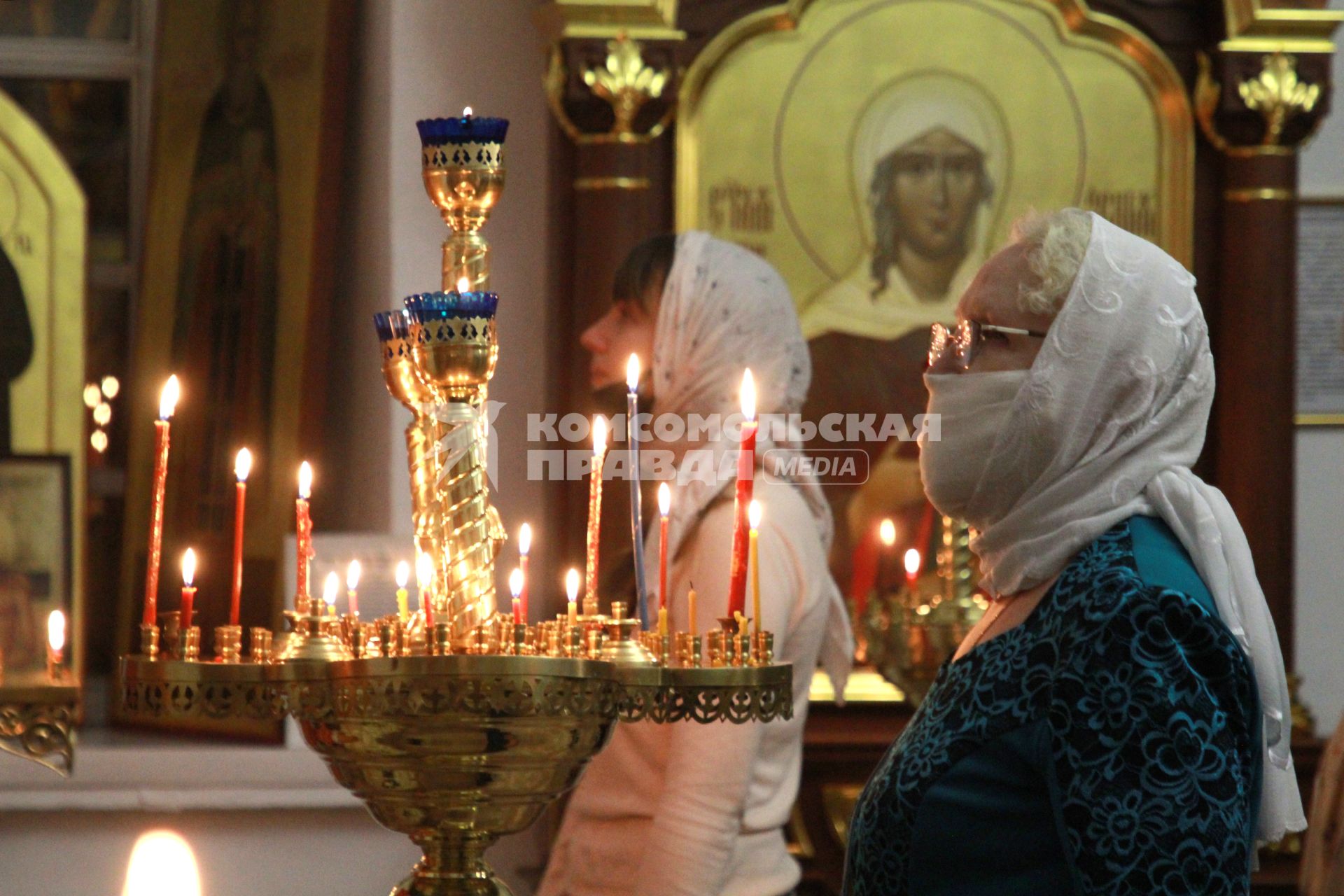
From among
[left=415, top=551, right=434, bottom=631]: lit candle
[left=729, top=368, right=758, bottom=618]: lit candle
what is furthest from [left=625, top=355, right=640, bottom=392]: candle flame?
[left=415, top=551, right=434, bottom=631]: lit candle

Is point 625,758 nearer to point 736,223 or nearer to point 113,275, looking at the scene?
point 736,223

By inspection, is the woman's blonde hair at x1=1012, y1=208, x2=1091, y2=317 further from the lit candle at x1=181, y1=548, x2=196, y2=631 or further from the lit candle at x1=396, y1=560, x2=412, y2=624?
the lit candle at x1=181, y1=548, x2=196, y2=631

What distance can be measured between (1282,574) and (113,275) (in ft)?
8.60

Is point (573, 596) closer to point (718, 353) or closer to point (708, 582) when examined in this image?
point (708, 582)

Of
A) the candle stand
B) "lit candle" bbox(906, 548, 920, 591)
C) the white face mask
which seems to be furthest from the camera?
"lit candle" bbox(906, 548, 920, 591)

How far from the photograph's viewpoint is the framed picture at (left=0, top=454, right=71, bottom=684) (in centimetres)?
400

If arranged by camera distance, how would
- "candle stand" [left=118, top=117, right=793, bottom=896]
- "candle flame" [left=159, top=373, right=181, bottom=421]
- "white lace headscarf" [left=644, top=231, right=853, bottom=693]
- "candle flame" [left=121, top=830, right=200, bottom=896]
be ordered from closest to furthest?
"candle stand" [left=118, top=117, right=793, bottom=896] < "candle flame" [left=159, top=373, right=181, bottom=421] < "candle flame" [left=121, top=830, right=200, bottom=896] < "white lace headscarf" [left=644, top=231, right=853, bottom=693]

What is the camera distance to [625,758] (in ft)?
8.14

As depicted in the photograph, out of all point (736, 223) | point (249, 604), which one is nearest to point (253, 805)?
point (249, 604)

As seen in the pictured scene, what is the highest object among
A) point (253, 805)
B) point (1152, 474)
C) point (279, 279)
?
point (279, 279)

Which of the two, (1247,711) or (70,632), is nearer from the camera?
(1247,711)

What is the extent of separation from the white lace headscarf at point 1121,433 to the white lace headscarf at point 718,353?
89 cm

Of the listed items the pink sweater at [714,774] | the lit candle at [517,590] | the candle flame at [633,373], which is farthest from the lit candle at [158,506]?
the pink sweater at [714,774]

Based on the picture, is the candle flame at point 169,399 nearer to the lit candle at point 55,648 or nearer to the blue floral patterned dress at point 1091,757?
the lit candle at point 55,648
